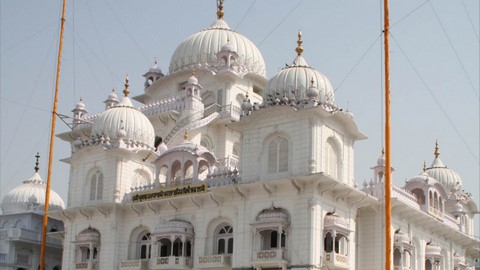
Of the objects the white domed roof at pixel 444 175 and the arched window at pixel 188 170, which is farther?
the white domed roof at pixel 444 175

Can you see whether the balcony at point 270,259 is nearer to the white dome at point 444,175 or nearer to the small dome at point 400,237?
the small dome at point 400,237

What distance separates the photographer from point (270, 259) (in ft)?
92.4

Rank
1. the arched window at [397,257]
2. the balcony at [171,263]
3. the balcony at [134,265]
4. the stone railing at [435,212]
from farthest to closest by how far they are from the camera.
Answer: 1. the stone railing at [435,212]
2. the balcony at [134,265]
3. the arched window at [397,257]
4. the balcony at [171,263]

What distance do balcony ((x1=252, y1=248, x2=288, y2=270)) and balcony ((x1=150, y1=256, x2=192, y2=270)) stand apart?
394 centimetres

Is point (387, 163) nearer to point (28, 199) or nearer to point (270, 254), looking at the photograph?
point (270, 254)

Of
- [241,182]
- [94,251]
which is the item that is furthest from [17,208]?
[241,182]

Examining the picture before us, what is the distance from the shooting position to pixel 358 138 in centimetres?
3145

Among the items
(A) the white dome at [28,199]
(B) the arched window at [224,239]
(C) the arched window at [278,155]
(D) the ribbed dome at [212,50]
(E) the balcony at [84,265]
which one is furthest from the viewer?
(A) the white dome at [28,199]

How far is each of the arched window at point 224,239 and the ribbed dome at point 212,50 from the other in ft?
43.6

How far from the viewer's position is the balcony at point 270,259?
2792 cm

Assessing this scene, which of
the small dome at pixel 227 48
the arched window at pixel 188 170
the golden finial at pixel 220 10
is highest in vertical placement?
the golden finial at pixel 220 10

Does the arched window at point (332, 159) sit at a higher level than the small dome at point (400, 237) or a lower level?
higher

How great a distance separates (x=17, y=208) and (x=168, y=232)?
19280mm

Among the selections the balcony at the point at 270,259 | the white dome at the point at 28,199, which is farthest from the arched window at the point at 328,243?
the white dome at the point at 28,199
